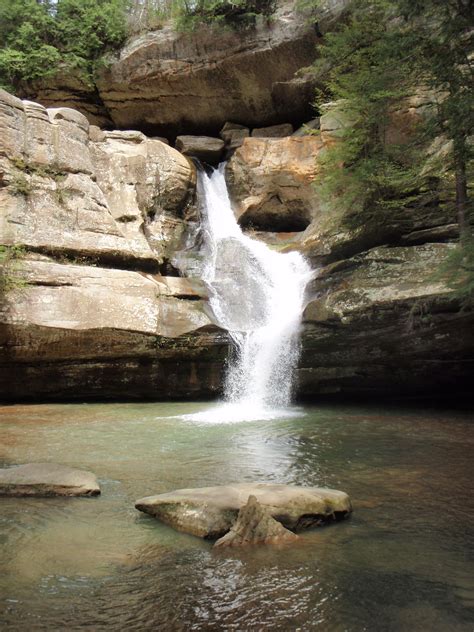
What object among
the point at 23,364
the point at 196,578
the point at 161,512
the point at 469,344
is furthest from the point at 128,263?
the point at 196,578

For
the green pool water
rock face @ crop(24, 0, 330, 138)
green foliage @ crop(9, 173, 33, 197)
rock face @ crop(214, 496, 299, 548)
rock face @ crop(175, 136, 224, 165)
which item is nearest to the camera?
the green pool water

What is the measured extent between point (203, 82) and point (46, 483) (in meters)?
19.0

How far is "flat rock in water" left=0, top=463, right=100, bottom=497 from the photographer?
522cm

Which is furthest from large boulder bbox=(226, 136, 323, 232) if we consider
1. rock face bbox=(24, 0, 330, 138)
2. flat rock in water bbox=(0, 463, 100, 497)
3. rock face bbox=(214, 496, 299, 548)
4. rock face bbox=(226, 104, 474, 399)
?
rock face bbox=(214, 496, 299, 548)

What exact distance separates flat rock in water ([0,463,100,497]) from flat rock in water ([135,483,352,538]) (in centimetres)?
85

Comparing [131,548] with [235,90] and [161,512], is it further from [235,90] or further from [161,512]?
[235,90]

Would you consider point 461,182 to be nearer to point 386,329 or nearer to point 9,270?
point 386,329

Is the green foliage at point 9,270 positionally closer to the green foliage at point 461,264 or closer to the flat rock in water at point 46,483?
the flat rock in water at point 46,483

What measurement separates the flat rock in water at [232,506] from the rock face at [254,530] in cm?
18

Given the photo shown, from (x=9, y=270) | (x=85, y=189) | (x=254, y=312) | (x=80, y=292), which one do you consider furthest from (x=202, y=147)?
(x=9, y=270)

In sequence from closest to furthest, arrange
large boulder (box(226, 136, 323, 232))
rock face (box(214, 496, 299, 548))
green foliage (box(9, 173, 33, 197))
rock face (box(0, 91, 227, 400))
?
1. rock face (box(214, 496, 299, 548))
2. rock face (box(0, 91, 227, 400))
3. green foliage (box(9, 173, 33, 197))
4. large boulder (box(226, 136, 323, 232))

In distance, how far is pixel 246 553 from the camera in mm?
3797

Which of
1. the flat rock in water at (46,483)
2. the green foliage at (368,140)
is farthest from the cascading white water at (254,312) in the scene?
the flat rock in water at (46,483)

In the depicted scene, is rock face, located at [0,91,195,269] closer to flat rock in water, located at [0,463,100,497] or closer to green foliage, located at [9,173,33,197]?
green foliage, located at [9,173,33,197]
